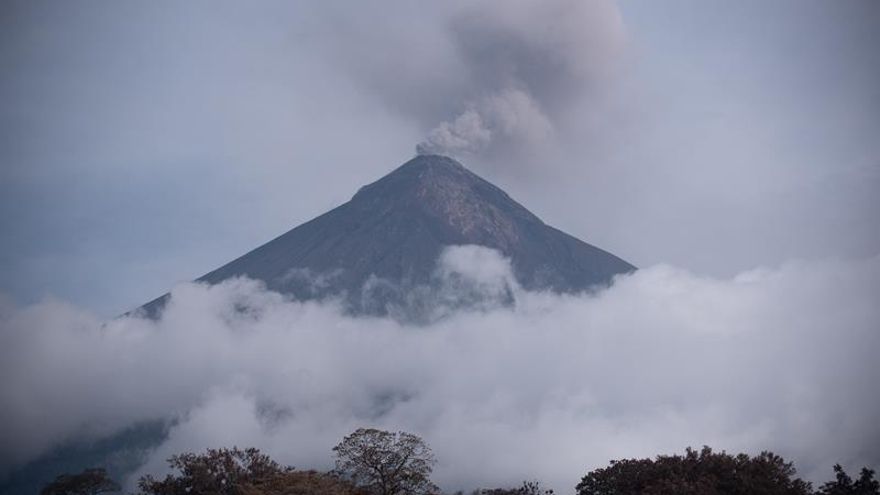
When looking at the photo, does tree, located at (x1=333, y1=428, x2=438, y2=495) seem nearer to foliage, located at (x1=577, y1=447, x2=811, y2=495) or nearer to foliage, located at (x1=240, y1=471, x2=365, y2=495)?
foliage, located at (x1=240, y1=471, x2=365, y2=495)

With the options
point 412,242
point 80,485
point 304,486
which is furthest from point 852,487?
point 412,242

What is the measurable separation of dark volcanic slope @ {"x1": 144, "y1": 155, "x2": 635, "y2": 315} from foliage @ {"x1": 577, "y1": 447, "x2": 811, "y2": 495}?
12710 centimetres

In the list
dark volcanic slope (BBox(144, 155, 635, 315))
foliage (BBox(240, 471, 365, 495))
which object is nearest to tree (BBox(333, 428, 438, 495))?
foliage (BBox(240, 471, 365, 495))

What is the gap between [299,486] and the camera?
29625 millimetres

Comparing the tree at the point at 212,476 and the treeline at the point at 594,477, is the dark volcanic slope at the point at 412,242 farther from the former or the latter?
the treeline at the point at 594,477

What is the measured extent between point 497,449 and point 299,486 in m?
122

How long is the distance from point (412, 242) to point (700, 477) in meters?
143

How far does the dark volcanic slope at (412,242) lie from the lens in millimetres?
166500

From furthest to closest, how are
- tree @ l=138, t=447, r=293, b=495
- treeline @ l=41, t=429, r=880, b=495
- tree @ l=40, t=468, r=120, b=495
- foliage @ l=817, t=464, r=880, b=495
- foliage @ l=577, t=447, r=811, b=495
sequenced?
1. tree @ l=40, t=468, r=120, b=495
2. tree @ l=138, t=447, r=293, b=495
3. foliage @ l=817, t=464, r=880, b=495
4. treeline @ l=41, t=429, r=880, b=495
5. foliage @ l=577, t=447, r=811, b=495

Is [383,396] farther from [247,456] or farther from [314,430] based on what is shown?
[247,456]

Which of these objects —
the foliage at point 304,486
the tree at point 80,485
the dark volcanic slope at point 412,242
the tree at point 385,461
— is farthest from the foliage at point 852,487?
the dark volcanic slope at point 412,242

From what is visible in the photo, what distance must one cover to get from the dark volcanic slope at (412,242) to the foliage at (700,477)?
12710 cm

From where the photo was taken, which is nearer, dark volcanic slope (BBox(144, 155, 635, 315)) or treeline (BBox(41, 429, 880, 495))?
treeline (BBox(41, 429, 880, 495))

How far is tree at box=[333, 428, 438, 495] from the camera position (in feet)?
106
